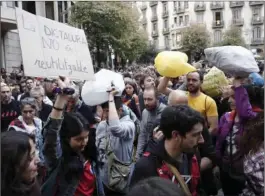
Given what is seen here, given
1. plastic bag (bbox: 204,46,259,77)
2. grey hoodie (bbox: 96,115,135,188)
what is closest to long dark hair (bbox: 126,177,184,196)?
grey hoodie (bbox: 96,115,135,188)

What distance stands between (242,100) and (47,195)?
160 cm

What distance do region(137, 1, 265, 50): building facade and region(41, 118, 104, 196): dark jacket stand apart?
55.3 meters

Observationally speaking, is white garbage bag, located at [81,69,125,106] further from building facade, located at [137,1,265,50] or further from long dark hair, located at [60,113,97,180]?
building facade, located at [137,1,265,50]

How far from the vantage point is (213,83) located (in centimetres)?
509

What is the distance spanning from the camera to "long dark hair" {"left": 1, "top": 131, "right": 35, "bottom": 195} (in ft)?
6.41

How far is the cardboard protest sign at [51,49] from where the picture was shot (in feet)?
8.82

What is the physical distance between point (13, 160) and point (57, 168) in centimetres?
65

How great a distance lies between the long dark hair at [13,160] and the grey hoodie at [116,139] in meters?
1.23

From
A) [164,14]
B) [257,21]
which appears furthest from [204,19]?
[257,21]

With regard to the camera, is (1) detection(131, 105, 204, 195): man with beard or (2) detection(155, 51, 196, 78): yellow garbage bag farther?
(2) detection(155, 51, 196, 78): yellow garbage bag

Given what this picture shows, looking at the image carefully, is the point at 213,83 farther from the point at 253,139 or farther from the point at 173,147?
the point at 173,147

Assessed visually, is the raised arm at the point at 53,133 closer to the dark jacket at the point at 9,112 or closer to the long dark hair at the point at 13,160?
the long dark hair at the point at 13,160

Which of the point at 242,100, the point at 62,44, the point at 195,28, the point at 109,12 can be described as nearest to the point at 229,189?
the point at 242,100

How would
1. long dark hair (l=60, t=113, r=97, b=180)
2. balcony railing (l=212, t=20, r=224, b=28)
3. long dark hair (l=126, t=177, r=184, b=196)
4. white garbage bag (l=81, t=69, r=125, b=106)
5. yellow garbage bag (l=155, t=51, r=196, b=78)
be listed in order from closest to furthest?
1. long dark hair (l=126, t=177, r=184, b=196)
2. long dark hair (l=60, t=113, r=97, b=180)
3. white garbage bag (l=81, t=69, r=125, b=106)
4. yellow garbage bag (l=155, t=51, r=196, b=78)
5. balcony railing (l=212, t=20, r=224, b=28)
